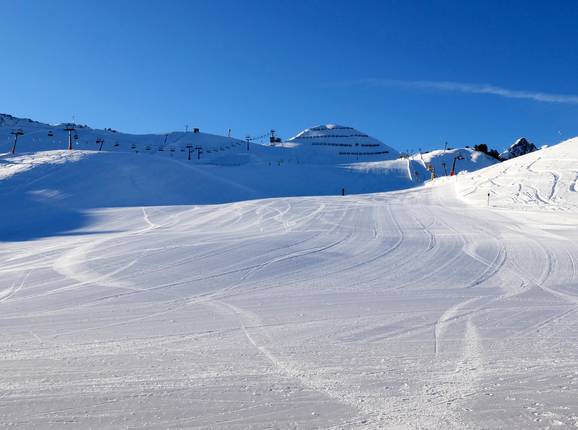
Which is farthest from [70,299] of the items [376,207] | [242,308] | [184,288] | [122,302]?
[376,207]

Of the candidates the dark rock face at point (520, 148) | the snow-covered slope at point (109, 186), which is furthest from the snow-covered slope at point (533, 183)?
the dark rock face at point (520, 148)

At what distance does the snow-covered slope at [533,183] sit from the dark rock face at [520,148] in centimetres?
6957

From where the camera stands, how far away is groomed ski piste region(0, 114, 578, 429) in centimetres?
355

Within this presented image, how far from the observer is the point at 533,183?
2839 cm

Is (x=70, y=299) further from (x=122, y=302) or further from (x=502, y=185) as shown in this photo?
(x=502, y=185)

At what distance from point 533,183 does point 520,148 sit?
8538 centimetres

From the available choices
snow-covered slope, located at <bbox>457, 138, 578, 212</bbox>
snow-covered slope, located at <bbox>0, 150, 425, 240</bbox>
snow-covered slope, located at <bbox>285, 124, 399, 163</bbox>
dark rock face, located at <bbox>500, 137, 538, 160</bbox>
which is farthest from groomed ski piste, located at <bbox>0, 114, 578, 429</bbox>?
dark rock face, located at <bbox>500, 137, 538, 160</bbox>

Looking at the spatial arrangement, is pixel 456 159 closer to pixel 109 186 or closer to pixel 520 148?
pixel 520 148

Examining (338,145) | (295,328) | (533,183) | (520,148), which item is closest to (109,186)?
(533,183)

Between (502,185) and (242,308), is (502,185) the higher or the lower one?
the higher one

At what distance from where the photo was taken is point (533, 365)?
436cm

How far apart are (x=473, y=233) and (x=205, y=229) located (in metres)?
8.49

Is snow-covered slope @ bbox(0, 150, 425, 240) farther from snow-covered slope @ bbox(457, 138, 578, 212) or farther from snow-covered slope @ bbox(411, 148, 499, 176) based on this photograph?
snow-covered slope @ bbox(411, 148, 499, 176)

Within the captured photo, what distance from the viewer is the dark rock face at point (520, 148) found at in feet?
341
